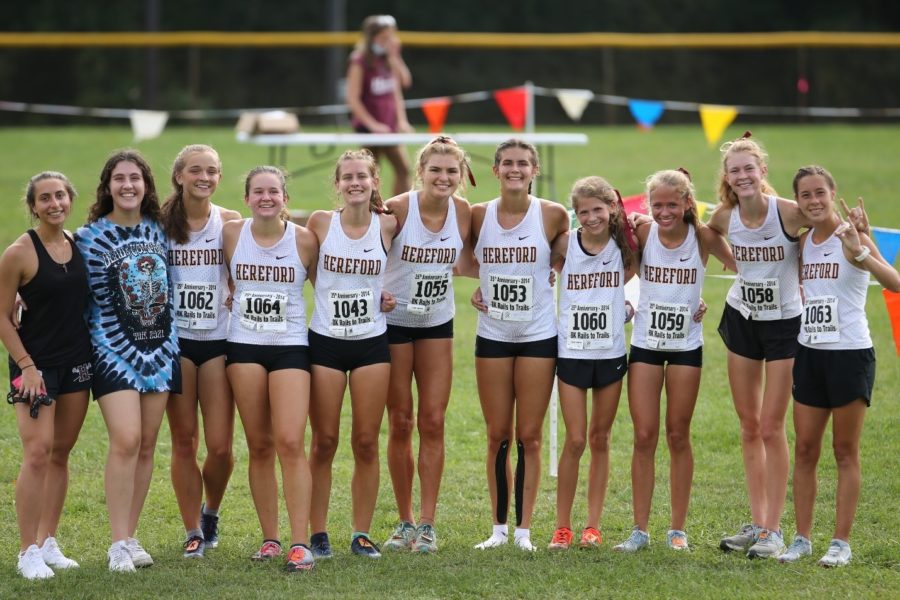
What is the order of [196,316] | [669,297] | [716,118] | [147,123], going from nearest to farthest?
[196,316] < [669,297] < [716,118] < [147,123]

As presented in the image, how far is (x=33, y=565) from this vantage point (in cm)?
540

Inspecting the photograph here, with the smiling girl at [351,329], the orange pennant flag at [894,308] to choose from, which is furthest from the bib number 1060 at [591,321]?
the orange pennant flag at [894,308]

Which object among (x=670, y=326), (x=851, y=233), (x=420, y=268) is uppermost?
(x=851, y=233)

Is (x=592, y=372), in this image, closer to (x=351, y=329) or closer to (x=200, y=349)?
(x=351, y=329)

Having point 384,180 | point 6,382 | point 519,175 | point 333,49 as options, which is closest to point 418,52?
point 333,49

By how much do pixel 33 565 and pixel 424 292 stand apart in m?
2.08

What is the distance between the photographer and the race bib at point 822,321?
5426 mm

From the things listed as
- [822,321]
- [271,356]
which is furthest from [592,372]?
[271,356]

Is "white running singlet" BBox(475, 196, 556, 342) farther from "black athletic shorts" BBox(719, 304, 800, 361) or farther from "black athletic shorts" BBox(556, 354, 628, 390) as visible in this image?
"black athletic shorts" BBox(719, 304, 800, 361)

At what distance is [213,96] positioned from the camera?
88.9 feet

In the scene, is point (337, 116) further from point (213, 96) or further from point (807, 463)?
point (807, 463)

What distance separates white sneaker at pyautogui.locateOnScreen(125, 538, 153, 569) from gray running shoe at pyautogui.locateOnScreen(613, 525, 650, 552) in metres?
2.11

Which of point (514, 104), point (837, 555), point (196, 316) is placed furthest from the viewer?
point (514, 104)

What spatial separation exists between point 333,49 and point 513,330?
18739 millimetres
